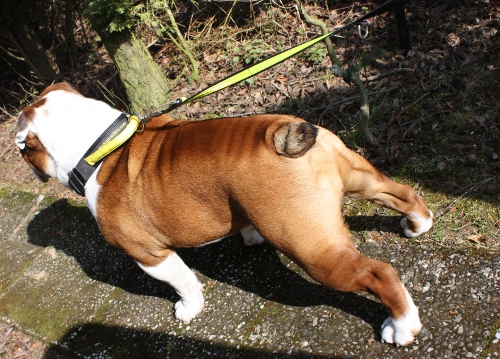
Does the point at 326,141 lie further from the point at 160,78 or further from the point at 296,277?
the point at 160,78

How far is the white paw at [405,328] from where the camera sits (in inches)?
112

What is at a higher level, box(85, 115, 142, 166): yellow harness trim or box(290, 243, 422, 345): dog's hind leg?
→ box(85, 115, 142, 166): yellow harness trim

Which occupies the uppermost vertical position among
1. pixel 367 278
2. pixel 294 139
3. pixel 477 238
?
pixel 294 139

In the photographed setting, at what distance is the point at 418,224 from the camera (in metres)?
3.41

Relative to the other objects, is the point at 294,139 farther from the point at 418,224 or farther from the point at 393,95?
the point at 393,95

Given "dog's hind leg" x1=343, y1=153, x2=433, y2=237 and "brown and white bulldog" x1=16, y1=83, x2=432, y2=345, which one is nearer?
"brown and white bulldog" x1=16, y1=83, x2=432, y2=345

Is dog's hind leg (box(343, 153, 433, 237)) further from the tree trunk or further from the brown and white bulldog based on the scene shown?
the tree trunk

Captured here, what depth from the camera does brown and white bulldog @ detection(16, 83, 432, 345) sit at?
2693mm

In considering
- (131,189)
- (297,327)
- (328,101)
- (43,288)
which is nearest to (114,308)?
(43,288)

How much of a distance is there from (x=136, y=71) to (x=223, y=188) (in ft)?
12.4

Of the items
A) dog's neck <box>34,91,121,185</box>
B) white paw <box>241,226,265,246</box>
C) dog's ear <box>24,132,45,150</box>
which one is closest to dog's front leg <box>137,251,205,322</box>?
white paw <box>241,226,265,246</box>

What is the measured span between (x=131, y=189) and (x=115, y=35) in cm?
336

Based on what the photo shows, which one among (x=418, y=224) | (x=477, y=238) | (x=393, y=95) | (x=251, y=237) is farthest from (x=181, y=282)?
(x=393, y=95)

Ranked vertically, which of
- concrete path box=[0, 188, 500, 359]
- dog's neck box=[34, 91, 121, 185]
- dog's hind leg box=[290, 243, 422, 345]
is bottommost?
concrete path box=[0, 188, 500, 359]
